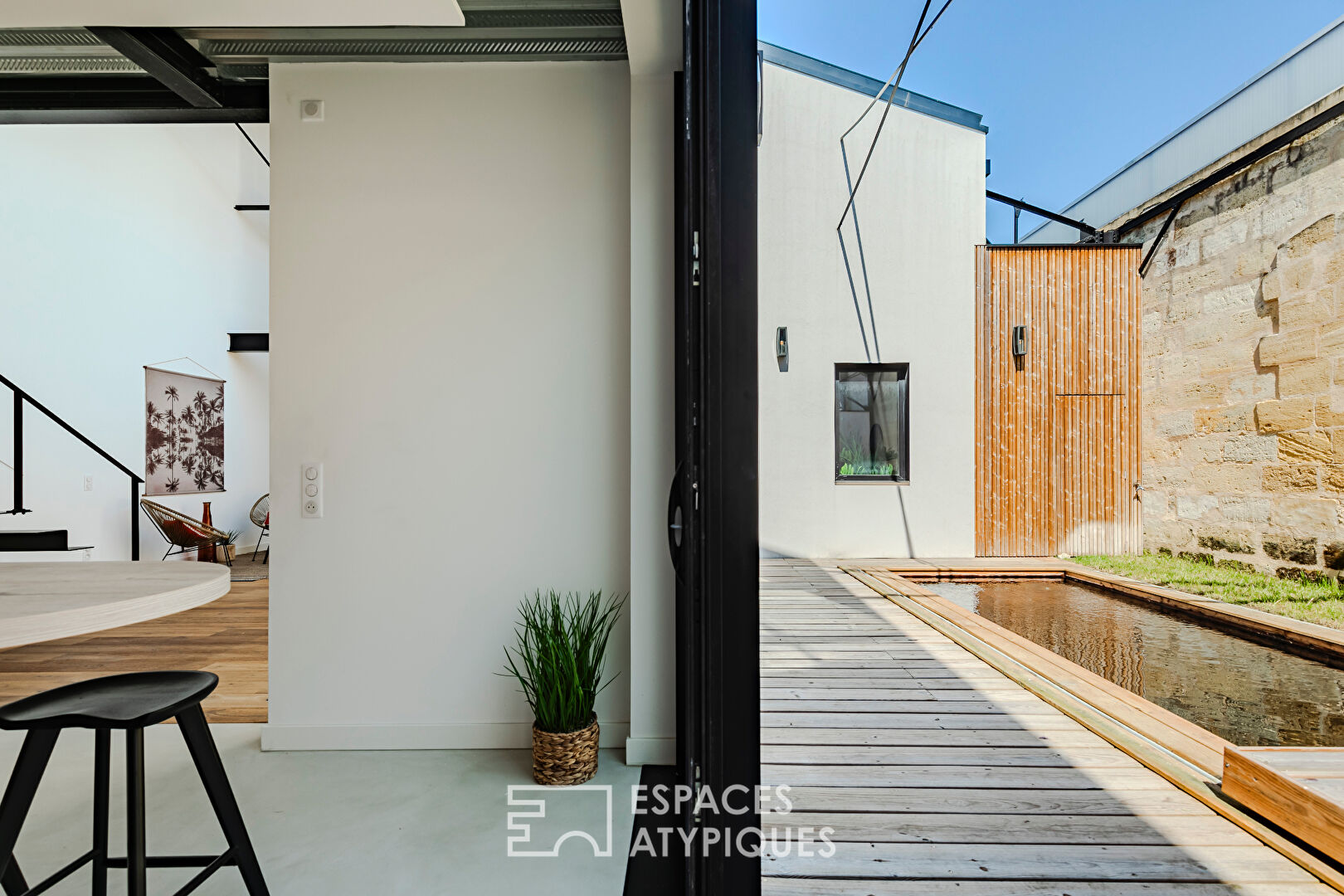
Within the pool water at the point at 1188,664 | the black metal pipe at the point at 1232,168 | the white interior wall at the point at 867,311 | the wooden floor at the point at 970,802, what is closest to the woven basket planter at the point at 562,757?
the wooden floor at the point at 970,802

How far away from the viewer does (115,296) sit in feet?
19.3

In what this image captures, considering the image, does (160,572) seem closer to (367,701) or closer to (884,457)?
(367,701)

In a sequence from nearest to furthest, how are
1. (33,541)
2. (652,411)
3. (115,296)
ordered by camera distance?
(652,411), (33,541), (115,296)

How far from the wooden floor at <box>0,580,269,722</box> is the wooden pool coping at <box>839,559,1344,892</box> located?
3.19 meters

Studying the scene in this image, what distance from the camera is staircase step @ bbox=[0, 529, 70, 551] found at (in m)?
4.40

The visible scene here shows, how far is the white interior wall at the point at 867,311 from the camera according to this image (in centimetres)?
646

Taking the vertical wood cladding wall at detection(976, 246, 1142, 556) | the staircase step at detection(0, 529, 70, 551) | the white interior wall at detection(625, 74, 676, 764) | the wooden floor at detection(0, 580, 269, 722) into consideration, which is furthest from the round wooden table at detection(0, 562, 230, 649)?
the vertical wood cladding wall at detection(976, 246, 1142, 556)

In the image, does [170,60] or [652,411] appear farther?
[652,411]

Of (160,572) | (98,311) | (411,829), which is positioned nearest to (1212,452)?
(411,829)

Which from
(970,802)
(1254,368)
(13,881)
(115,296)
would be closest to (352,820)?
(13,881)

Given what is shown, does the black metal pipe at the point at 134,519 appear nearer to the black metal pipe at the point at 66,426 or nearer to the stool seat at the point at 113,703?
the black metal pipe at the point at 66,426

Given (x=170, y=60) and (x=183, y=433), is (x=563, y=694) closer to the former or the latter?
(x=170, y=60)

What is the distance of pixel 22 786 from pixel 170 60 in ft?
7.68

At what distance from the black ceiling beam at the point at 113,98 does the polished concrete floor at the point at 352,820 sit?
2479mm
